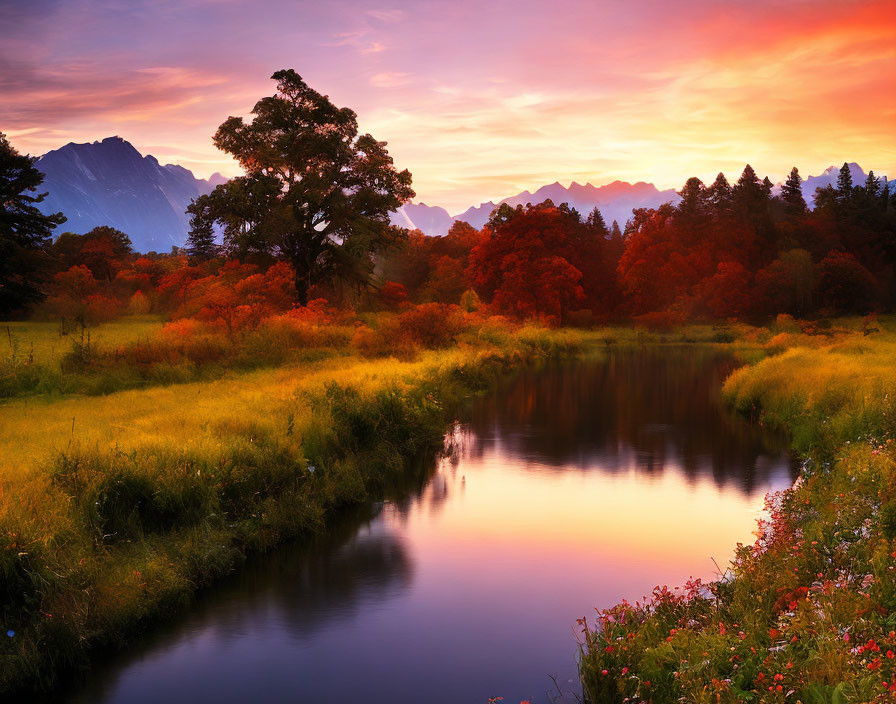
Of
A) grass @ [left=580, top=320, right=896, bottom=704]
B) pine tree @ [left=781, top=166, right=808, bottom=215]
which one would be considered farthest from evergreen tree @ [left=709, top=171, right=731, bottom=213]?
grass @ [left=580, top=320, right=896, bottom=704]

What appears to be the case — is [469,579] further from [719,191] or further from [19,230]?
[719,191]

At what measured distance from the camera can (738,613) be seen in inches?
358

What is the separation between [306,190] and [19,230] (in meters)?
17.3

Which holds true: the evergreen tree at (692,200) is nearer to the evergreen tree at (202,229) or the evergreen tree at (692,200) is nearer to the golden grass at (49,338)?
the evergreen tree at (202,229)

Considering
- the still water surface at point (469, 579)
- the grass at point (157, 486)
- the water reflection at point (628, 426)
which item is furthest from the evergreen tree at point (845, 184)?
the grass at point (157, 486)

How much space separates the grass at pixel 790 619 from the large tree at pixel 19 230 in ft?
139

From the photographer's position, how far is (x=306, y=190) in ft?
155

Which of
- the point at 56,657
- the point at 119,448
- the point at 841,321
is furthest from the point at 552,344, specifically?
the point at 56,657

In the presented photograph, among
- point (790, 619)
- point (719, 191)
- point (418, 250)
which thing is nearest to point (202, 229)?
point (418, 250)

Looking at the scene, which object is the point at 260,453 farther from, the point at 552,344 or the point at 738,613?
the point at 552,344

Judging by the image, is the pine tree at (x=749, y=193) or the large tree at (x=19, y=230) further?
the pine tree at (x=749, y=193)

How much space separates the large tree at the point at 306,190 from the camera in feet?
153

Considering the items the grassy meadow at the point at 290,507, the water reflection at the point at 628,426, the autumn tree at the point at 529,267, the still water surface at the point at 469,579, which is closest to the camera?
the grassy meadow at the point at 290,507

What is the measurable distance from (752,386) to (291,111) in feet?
114
